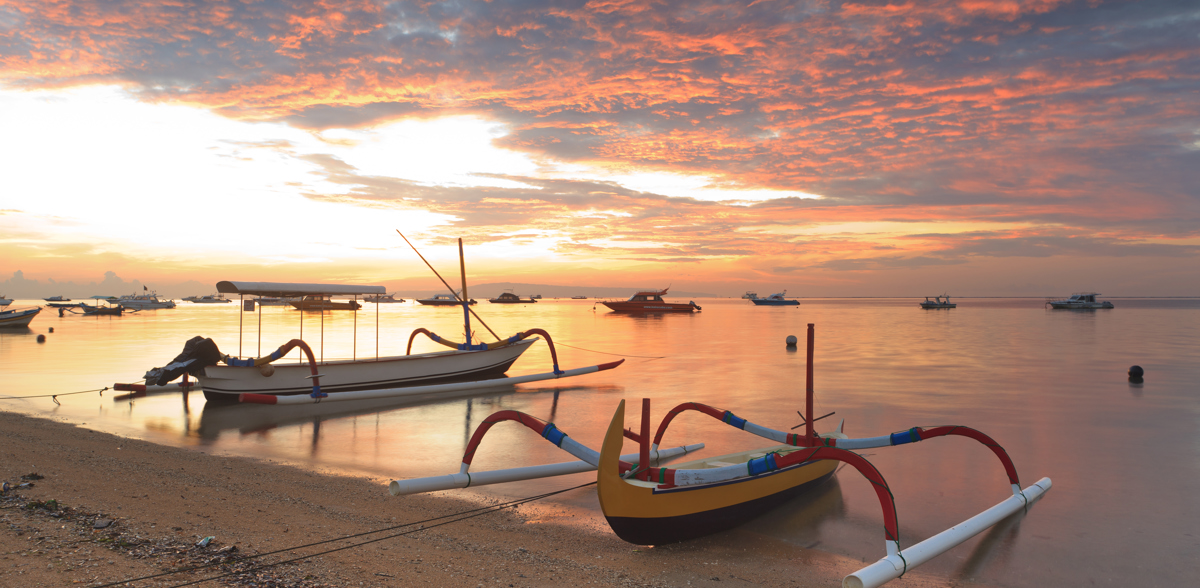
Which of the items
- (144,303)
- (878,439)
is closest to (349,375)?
(878,439)

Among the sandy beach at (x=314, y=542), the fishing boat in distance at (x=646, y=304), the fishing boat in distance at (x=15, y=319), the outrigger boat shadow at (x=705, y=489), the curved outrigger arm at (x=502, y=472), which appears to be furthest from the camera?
the fishing boat in distance at (x=646, y=304)

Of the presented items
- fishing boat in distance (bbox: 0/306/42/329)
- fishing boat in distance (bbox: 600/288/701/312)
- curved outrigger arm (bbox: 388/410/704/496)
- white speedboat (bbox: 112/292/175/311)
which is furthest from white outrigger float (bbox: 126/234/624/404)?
white speedboat (bbox: 112/292/175/311)

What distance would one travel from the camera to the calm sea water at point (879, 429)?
24.2 ft

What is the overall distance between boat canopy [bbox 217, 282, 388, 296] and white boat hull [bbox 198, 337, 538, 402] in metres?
1.98

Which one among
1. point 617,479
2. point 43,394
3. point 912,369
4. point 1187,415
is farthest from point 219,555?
point 912,369

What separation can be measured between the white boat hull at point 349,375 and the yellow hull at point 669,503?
41.4 feet

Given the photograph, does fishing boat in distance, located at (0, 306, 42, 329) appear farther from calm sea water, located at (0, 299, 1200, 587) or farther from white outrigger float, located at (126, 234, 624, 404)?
white outrigger float, located at (126, 234, 624, 404)

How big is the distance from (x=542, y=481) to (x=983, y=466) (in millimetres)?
7829

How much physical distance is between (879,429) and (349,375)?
14.0 m

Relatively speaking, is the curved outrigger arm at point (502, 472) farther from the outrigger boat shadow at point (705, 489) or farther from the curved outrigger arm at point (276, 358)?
the curved outrigger arm at point (276, 358)

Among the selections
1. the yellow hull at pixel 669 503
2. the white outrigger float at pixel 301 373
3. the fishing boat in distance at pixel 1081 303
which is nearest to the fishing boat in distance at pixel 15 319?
the white outrigger float at pixel 301 373

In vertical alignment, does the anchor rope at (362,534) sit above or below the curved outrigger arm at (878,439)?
below

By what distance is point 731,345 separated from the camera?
40156 millimetres

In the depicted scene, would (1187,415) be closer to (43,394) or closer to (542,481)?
(542,481)
